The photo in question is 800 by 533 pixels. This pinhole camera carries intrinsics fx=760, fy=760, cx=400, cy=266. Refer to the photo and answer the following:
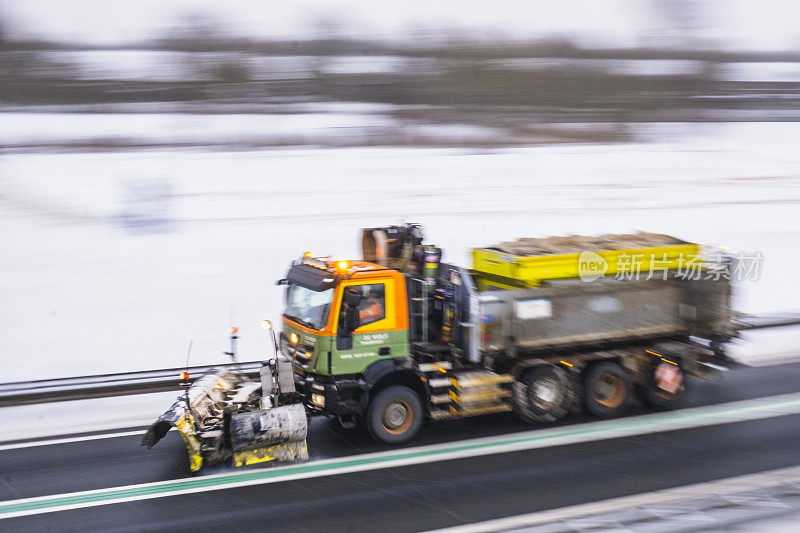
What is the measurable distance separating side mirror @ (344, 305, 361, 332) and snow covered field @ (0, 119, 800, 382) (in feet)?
16.9

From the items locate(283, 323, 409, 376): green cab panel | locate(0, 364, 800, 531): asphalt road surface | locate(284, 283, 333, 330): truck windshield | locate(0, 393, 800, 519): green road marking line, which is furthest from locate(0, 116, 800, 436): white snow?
locate(283, 323, 409, 376): green cab panel

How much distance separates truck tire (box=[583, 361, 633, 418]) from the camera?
34.4 feet

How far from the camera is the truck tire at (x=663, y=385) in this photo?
10719 millimetres

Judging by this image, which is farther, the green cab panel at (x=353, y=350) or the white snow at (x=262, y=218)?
the white snow at (x=262, y=218)

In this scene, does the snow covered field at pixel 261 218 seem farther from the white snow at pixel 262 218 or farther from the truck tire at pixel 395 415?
the truck tire at pixel 395 415

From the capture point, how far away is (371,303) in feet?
30.5

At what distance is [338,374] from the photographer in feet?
30.1

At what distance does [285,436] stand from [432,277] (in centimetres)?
275

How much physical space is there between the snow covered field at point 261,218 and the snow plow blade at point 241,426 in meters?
4.44

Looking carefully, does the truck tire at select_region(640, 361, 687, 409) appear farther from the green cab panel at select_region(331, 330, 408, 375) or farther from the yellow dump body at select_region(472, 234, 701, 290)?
the green cab panel at select_region(331, 330, 408, 375)

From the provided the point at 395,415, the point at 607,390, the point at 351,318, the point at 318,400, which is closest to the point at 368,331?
the point at 351,318

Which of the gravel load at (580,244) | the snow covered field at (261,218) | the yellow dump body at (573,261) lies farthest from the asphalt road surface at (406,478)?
the snow covered field at (261,218)

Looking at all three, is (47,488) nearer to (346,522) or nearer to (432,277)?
(346,522)

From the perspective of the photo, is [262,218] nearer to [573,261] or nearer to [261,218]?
[261,218]
